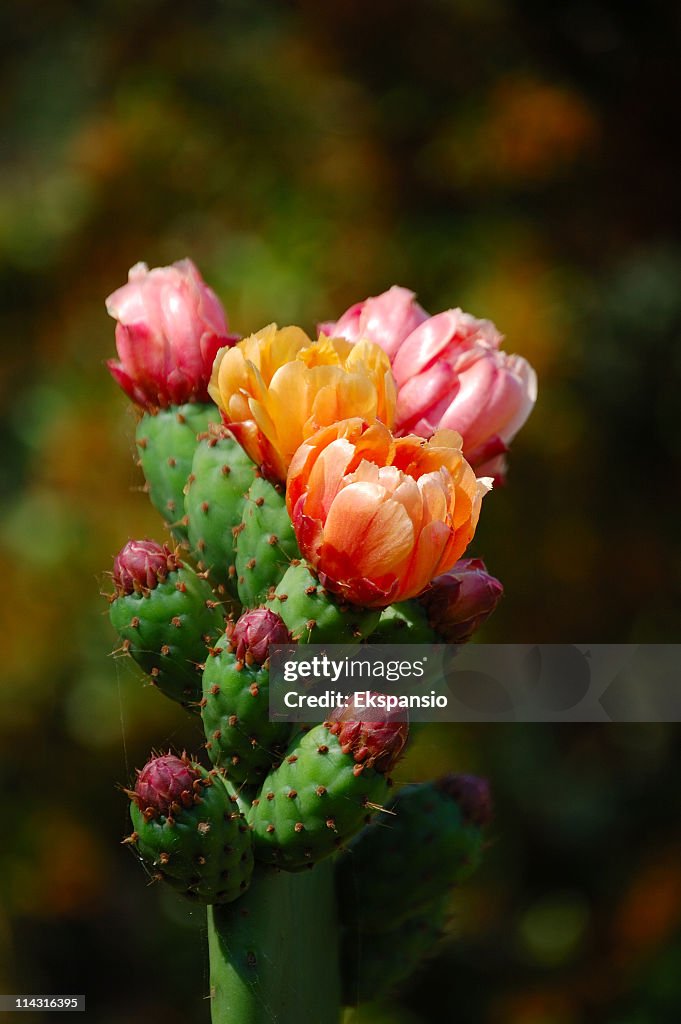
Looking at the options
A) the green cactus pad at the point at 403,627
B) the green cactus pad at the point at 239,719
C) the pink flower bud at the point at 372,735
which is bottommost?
the pink flower bud at the point at 372,735

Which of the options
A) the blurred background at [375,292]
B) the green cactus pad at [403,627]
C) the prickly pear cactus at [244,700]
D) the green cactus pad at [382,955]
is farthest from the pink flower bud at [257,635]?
the blurred background at [375,292]

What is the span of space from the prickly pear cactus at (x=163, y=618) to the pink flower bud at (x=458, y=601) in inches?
6.7

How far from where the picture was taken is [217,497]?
40.6 inches

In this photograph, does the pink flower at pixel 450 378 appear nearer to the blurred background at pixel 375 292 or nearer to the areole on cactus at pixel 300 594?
the areole on cactus at pixel 300 594

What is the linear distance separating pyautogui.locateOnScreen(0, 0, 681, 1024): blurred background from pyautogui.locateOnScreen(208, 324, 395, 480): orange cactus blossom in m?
1.68

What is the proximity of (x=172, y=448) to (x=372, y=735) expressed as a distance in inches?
13.3

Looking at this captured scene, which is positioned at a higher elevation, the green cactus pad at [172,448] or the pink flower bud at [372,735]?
the green cactus pad at [172,448]

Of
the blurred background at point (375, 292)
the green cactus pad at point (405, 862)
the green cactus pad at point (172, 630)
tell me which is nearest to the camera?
the green cactus pad at point (172, 630)

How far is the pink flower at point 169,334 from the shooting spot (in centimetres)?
106

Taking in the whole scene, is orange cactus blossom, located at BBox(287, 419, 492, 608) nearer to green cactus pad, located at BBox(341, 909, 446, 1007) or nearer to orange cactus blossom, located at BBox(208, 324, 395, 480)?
orange cactus blossom, located at BBox(208, 324, 395, 480)

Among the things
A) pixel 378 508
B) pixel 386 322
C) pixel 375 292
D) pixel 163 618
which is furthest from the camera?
pixel 375 292

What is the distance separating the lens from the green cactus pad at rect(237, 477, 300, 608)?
3.18 ft

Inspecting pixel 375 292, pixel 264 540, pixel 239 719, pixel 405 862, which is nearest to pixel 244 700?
pixel 239 719

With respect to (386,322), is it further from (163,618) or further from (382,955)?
(382,955)
